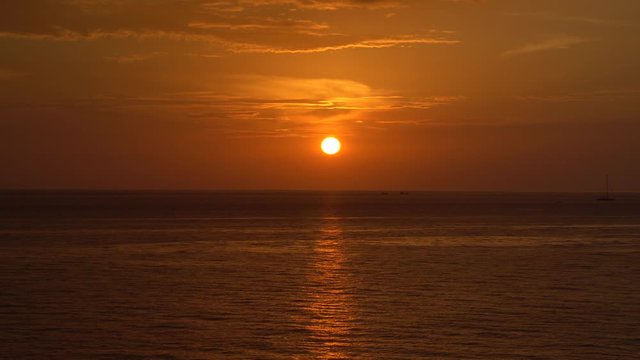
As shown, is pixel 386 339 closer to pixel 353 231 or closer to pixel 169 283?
pixel 169 283

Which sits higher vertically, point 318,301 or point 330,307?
point 318,301

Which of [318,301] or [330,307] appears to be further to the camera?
[318,301]

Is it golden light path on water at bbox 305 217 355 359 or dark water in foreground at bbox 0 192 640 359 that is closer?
dark water in foreground at bbox 0 192 640 359

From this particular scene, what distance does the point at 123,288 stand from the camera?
39.1m

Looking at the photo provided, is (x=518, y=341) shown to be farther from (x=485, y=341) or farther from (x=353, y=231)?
(x=353, y=231)

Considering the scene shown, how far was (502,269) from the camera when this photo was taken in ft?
159

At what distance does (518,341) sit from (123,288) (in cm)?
2001

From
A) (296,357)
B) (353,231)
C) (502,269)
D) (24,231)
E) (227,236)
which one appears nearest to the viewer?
(296,357)

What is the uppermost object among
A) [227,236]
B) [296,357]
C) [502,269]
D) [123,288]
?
[227,236]

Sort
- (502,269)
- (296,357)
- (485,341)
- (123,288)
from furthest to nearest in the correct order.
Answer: (502,269) → (123,288) → (485,341) → (296,357)

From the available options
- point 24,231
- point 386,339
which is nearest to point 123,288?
point 386,339

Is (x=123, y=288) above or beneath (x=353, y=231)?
beneath

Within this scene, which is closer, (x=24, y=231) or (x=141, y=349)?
(x=141, y=349)

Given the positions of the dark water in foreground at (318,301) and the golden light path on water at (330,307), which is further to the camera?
the golden light path on water at (330,307)
